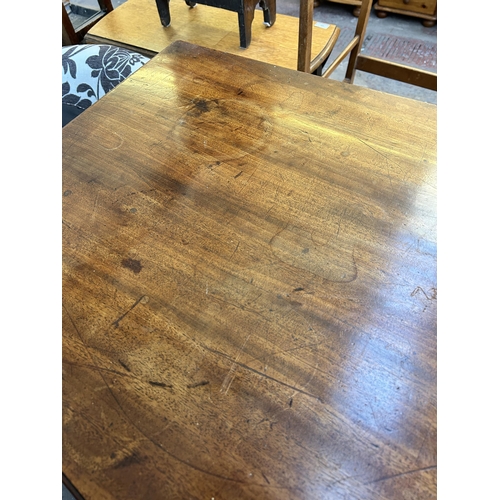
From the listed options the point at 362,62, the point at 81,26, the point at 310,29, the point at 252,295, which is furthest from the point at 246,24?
the point at 252,295

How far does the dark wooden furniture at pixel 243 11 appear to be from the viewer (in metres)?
1.54

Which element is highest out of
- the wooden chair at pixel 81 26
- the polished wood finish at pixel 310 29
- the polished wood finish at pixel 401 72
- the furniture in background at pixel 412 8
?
the polished wood finish at pixel 310 29

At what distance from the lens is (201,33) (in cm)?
184

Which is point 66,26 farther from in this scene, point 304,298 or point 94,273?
point 304,298

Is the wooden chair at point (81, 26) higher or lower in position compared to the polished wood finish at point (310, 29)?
lower

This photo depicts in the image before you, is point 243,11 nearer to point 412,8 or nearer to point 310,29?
point 310,29

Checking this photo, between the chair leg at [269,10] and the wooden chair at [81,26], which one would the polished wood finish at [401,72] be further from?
the wooden chair at [81,26]

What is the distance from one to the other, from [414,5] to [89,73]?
7.76 ft

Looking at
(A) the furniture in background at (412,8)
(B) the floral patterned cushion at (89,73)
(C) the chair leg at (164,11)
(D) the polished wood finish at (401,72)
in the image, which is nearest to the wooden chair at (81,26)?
(C) the chair leg at (164,11)

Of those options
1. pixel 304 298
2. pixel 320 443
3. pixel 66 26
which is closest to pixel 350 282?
pixel 304 298

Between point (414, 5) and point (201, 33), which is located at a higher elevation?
point (201, 33)

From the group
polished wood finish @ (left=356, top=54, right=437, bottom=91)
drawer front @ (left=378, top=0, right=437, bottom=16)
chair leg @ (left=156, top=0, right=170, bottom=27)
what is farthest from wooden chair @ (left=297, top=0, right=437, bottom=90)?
drawer front @ (left=378, top=0, right=437, bottom=16)

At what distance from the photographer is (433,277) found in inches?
22.8

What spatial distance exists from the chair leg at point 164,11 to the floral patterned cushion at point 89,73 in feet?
1.80
